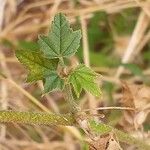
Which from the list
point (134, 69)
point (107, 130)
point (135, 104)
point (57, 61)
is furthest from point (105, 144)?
point (134, 69)

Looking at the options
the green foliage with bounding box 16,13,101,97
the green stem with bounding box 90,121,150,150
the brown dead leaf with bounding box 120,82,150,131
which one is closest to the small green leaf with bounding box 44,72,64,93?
the green foliage with bounding box 16,13,101,97

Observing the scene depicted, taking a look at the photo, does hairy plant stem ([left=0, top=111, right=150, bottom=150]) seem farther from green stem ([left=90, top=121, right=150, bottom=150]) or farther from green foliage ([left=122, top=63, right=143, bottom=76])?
green foliage ([left=122, top=63, right=143, bottom=76])

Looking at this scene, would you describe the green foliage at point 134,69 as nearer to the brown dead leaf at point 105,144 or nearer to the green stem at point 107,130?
the green stem at point 107,130

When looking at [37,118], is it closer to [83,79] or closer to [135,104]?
[83,79]

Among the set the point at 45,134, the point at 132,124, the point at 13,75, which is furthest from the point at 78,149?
the point at 132,124

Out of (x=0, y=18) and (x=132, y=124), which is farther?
(x=0, y=18)

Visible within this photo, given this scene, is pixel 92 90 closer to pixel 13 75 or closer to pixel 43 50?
pixel 43 50
